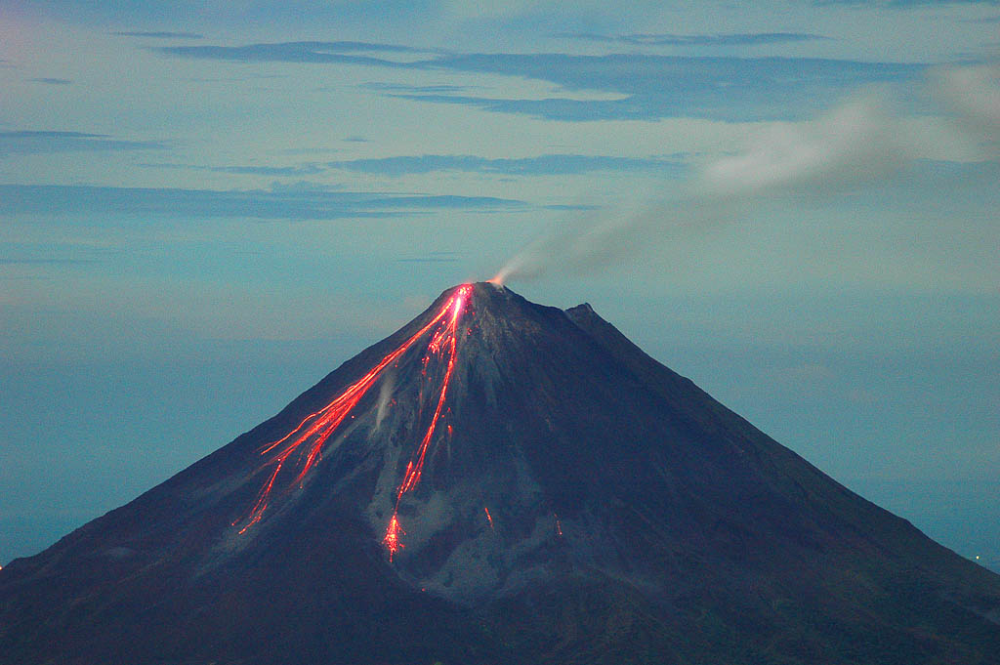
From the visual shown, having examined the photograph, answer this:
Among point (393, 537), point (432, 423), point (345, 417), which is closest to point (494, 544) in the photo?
point (393, 537)

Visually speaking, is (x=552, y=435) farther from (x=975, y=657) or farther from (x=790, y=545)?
(x=975, y=657)

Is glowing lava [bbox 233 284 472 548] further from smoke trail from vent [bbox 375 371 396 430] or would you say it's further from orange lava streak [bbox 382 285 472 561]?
smoke trail from vent [bbox 375 371 396 430]

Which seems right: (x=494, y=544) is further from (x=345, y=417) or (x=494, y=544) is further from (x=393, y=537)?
(x=345, y=417)

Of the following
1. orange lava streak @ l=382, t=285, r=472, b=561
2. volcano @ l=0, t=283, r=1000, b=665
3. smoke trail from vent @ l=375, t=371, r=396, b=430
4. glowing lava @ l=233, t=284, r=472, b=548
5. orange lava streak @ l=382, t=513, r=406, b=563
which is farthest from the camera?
smoke trail from vent @ l=375, t=371, r=396, b=430

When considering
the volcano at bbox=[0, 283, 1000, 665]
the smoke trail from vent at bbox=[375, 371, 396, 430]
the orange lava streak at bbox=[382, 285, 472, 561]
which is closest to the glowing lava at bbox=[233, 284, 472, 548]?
the orange lava streak at bbox=[382, 285, 472, 561]

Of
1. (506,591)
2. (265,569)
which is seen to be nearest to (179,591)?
(265,569)

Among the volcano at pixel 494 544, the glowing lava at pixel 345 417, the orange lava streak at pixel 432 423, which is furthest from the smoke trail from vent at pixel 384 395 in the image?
the orange lava streak at pixel 432 423
